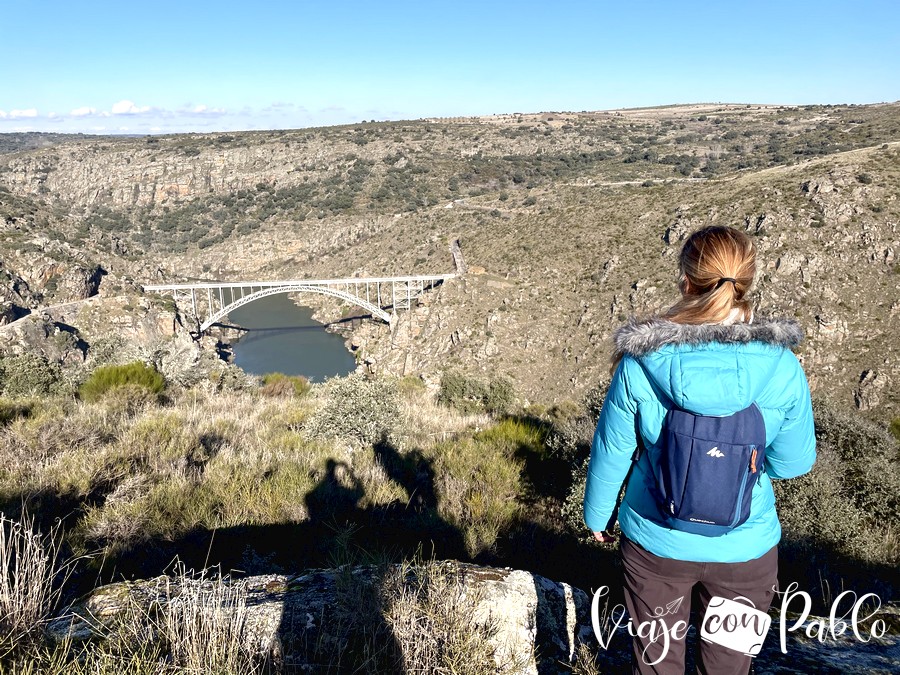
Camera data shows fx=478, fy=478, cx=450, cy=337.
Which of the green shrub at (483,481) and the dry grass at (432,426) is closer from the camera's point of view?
the green shrub at (483,481)

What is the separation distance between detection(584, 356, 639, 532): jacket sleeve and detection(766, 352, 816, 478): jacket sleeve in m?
0.38

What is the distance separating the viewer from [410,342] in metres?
31.0

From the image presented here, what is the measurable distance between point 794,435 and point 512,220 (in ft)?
120

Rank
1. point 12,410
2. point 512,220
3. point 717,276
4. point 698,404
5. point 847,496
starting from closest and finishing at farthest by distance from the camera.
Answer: point 698,404 → point 717,276 → point 847,496 → point 12,410 → point 512,220

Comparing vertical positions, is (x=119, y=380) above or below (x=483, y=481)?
below

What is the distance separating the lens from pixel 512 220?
36531 mm

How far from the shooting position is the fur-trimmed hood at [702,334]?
112 centimetres

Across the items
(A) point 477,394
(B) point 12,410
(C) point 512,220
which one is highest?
(C) point 512,220

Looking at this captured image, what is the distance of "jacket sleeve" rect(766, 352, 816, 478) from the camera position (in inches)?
45.9

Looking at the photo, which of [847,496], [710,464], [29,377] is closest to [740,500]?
[710,464]

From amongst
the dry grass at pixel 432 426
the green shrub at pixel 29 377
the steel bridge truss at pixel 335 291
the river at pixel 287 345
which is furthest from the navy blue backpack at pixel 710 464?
the river at pixel 287 345

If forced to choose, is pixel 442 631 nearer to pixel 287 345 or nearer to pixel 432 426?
pixel 432 426

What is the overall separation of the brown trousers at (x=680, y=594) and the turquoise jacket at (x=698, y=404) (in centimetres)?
3

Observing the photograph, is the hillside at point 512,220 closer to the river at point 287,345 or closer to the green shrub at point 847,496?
the green shrub at point 847,496
